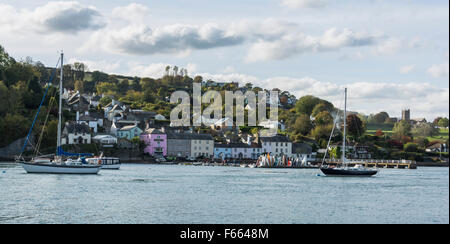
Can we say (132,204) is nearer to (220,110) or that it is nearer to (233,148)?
(233,148)

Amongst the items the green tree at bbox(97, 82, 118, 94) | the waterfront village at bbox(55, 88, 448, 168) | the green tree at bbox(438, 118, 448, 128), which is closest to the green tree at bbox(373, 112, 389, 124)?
the green tree at bbox(438, 118, 448, 128)

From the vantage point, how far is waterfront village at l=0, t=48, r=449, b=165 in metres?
88.7

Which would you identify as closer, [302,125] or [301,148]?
[301,148]

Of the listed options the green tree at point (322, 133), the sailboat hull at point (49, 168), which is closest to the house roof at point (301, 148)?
the green tree at point (322, 133)

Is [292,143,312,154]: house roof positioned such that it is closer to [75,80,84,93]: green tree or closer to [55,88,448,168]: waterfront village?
[55,88,448,168]: waterfront village

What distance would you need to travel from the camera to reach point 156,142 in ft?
328

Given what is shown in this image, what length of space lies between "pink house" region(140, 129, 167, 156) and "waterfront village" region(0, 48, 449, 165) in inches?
7.0

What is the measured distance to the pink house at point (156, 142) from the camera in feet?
326

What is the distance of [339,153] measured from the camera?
10969 centimetres

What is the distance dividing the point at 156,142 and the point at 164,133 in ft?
7.17

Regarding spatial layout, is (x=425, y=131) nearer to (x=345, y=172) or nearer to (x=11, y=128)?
(x=345, y=172)

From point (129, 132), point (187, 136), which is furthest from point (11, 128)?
point (187, 136)

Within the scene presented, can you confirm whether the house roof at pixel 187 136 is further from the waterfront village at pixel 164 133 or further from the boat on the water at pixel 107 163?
the boat on the water at pixel 107 163

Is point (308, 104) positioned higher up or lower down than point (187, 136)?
higher up
